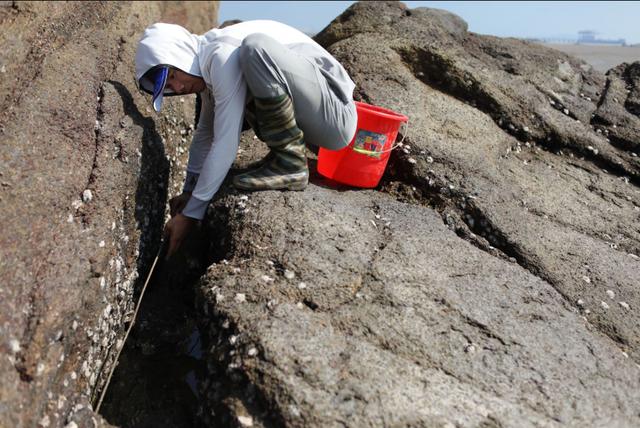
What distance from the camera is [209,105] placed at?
2967mm

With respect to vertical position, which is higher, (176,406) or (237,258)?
(237,258)

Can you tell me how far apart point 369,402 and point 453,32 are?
154 inches

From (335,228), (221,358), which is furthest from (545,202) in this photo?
(221,358)

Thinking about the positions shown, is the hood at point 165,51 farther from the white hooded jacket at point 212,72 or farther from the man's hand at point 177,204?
the man's hand at point 177,204

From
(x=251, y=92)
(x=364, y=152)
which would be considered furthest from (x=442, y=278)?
(x=251, y=92)

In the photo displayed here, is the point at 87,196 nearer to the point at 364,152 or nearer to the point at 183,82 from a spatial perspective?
the point at 183,82

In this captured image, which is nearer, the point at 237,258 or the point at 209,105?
the point at 237,258

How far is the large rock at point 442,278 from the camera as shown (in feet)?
6.26

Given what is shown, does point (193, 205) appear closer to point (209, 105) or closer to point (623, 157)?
point (209, 105)

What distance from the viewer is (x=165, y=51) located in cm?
256

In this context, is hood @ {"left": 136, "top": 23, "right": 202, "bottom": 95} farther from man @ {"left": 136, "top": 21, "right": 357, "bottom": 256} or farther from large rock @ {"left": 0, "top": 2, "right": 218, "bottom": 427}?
large rock @ {"left": 0, "top": 2, "right": 218, "bottom": 427}

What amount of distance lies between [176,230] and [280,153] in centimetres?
60

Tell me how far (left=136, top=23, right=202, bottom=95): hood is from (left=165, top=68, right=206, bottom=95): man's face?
5cm

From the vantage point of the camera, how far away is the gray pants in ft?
8.46
